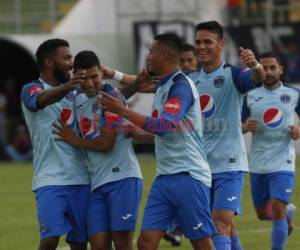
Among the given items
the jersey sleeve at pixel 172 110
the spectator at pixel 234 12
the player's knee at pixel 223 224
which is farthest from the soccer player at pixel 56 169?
the spectator at pixel 234 12

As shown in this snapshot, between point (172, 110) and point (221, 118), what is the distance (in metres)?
1.75

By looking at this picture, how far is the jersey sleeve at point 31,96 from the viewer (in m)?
11.2

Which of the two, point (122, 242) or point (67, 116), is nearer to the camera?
point (122, 242)

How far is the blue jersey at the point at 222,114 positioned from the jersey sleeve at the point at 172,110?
4.90ft

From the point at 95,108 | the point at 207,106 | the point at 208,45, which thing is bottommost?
the point at 207,106

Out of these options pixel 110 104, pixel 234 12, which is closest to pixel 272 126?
pixel 110 104

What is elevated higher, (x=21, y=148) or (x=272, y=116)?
(x=272, y=116)

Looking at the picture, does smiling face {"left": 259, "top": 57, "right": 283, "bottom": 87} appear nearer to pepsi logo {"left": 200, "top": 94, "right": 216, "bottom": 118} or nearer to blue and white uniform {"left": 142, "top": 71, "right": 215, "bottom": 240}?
pepsi logo {"left": 200, "top": 94, "right": 216, "bottom": 118}

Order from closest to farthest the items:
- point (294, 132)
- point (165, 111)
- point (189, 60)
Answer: point (165, 111) → point (189, 60) → point (294, 132)

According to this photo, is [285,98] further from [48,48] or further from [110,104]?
[110,104]

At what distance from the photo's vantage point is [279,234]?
13.9 meters

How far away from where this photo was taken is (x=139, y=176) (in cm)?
1140

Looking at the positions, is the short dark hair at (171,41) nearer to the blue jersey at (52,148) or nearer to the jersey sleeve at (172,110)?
the jersey sleeve at (172,110)

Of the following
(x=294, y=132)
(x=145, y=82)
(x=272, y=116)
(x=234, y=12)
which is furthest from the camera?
(x=234, y=12)
